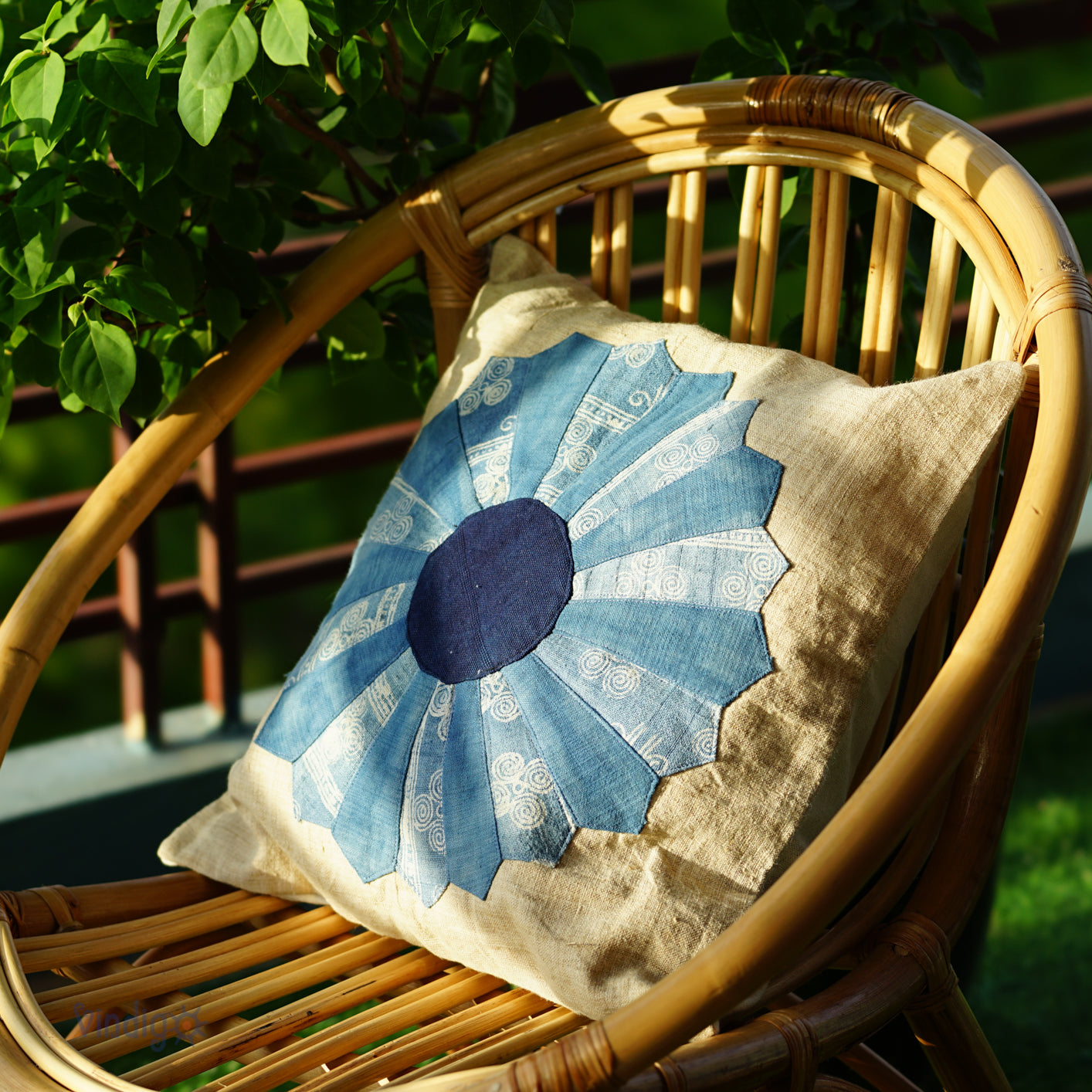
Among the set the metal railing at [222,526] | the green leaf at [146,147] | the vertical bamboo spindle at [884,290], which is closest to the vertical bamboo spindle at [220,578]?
the metal railing at [222,526]

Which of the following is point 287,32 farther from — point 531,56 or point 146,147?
point 531,56

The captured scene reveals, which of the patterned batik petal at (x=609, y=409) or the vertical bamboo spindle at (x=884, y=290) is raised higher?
the vertical bamboo spindle at (x=884, y=290)

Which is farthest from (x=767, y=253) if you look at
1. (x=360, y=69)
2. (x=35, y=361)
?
(x=35, y=361)

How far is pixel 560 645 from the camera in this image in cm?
74

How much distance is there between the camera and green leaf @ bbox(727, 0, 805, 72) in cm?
90

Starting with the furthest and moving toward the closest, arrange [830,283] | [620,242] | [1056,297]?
[620,242]
[830,283]
[1056,297]

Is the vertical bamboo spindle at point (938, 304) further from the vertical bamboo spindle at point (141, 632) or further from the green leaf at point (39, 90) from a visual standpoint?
the vertical bamboo spindle at point (141, 632)

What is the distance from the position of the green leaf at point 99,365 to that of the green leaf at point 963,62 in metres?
0.71

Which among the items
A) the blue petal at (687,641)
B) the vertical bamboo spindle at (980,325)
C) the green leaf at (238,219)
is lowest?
the blue petal at (687,641)

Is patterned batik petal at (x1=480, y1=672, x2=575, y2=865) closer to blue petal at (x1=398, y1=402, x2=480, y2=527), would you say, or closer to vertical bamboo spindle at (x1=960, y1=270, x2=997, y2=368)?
blue petal at (x1=398, y1=402, x2=480, y2=527)

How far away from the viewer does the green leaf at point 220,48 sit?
695 millimetres

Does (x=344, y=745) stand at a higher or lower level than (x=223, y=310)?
lower

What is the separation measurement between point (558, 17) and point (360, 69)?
0.53 feet

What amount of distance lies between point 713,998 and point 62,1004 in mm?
467
